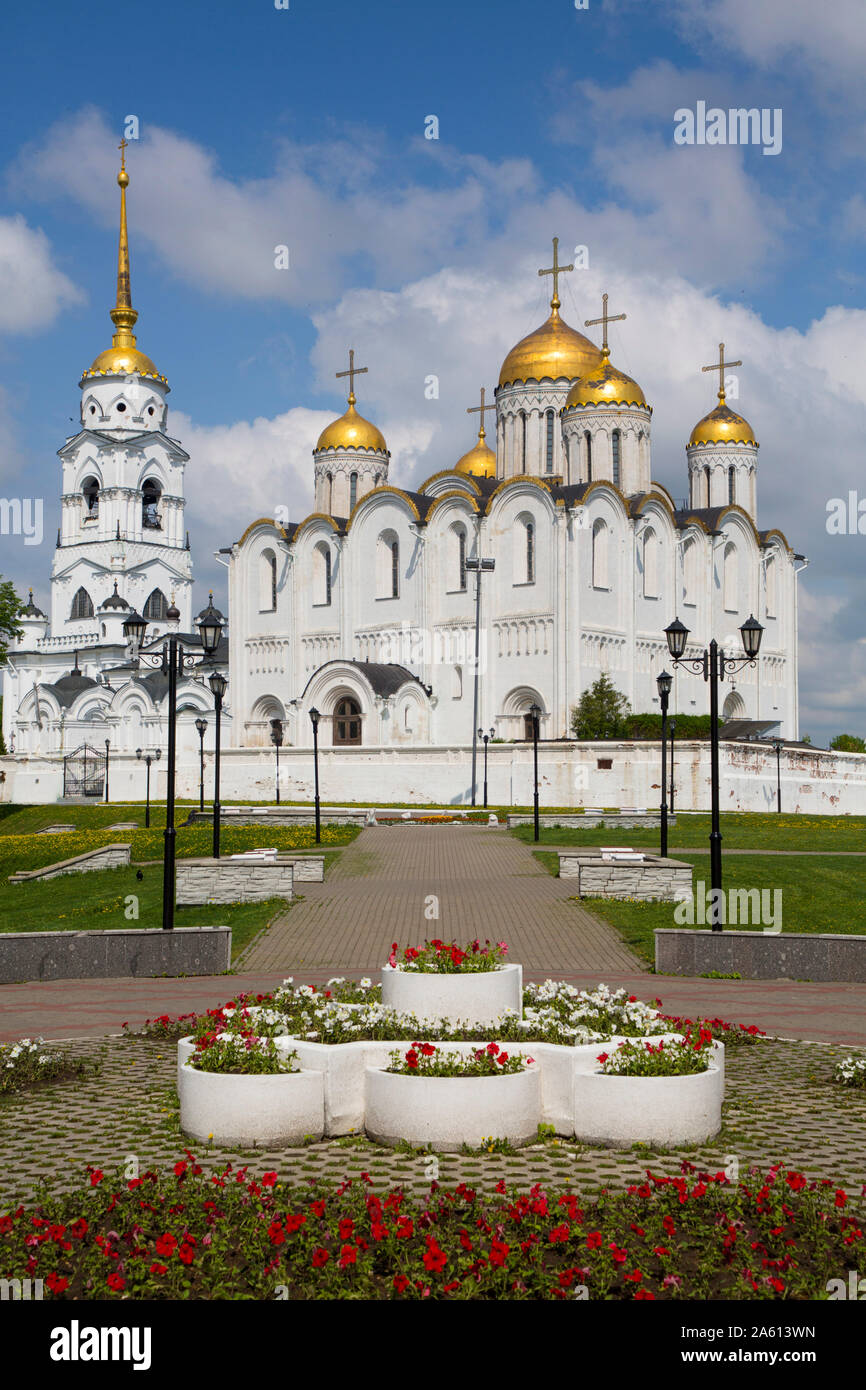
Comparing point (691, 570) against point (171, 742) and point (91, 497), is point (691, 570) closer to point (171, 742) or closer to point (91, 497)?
point (91, 497)

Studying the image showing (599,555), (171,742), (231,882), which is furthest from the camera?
(599,555)

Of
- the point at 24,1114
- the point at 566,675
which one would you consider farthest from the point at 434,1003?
the point at 566,675

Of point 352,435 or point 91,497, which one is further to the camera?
point 91,497

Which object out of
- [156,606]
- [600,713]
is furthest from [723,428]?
[156,606]

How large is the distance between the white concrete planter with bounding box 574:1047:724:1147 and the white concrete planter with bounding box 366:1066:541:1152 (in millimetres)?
372

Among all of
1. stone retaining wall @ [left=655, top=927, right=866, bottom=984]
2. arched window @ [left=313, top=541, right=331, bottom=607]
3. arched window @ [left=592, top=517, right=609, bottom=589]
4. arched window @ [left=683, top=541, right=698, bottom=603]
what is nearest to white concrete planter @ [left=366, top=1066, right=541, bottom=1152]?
stone retaining wall @ [left=655, top=927, right=866, bottom=984]

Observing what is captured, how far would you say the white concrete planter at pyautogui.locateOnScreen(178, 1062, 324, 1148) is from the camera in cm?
710

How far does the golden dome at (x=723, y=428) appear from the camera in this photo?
59.5m

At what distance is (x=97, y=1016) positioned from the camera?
11031 mm

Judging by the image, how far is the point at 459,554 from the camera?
51.0 metres

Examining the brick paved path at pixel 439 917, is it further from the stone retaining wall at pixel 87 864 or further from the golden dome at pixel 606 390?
the golden dome at pixel 606 390

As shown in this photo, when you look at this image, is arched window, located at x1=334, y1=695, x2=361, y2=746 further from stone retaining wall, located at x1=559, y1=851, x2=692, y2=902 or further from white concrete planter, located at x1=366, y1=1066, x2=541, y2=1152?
white concrete planter, located at x1=366, y1=1066, x2=541, y2=1152

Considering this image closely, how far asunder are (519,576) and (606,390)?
335 inches

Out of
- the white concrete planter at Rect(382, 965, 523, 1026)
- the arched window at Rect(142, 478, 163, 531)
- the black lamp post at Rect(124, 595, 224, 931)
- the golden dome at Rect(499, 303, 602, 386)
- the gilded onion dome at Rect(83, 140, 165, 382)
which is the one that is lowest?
the white concrete planter at Rect(382, 965, 523, 1026)
